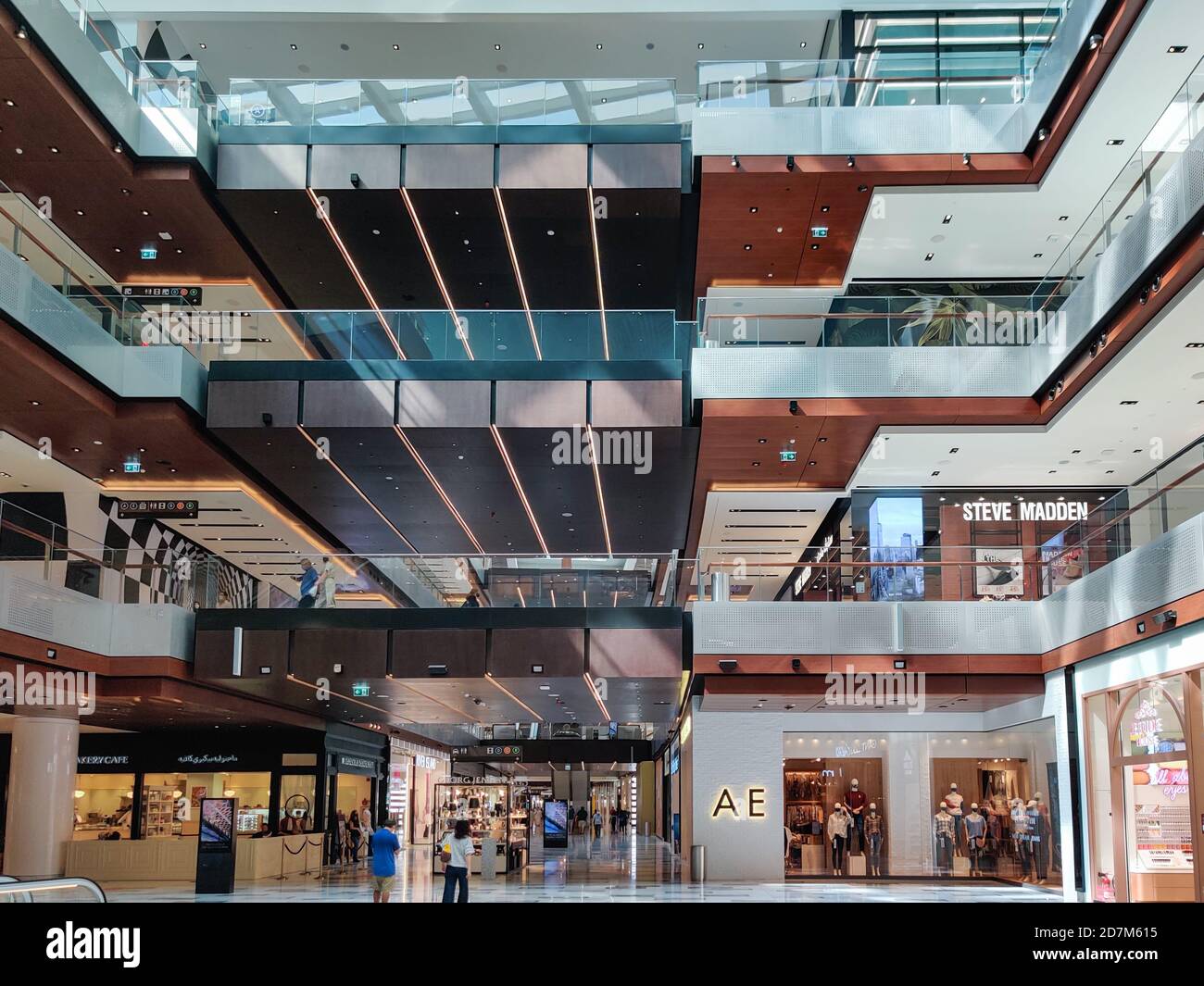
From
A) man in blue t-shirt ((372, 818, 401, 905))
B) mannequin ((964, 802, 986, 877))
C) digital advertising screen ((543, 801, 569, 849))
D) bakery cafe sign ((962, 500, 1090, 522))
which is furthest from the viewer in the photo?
digital advertising screen ((543, 801, 569, 849))

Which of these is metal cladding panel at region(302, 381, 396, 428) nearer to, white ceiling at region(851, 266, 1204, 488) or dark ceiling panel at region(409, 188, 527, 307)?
dark ceiling panel at region(409, 188, 527, 307)

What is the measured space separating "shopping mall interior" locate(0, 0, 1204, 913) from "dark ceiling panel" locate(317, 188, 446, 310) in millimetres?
93

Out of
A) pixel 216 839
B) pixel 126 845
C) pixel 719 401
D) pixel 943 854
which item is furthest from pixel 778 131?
pixel 126 845

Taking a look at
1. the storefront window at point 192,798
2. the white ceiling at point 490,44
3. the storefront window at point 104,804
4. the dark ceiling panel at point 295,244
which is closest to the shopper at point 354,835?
the storefront window at point 192,798

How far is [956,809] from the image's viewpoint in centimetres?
2261

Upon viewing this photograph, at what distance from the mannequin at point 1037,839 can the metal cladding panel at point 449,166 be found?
47.4ft

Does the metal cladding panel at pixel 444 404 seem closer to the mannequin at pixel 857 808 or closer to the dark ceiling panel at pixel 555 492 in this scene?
the dark ceiling panel at pixel 555 492

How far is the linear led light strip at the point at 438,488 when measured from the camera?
20.7m

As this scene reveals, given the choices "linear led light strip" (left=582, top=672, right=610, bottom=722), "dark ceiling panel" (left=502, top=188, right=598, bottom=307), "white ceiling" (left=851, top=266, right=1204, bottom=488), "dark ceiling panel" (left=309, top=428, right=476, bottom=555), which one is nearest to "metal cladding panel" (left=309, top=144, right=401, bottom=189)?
"dark ceiling panel" (left=502, top=188, right=598, bottom=307)

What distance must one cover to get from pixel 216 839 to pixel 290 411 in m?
7.38

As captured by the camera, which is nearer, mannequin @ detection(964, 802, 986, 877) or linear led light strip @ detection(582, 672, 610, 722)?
linear led light strip @ detection(582, 672, 610, 722)

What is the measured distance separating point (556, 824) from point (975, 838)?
42.6 ft

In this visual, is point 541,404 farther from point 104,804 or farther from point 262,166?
point 104,804

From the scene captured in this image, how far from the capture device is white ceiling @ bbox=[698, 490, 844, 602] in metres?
19.9
